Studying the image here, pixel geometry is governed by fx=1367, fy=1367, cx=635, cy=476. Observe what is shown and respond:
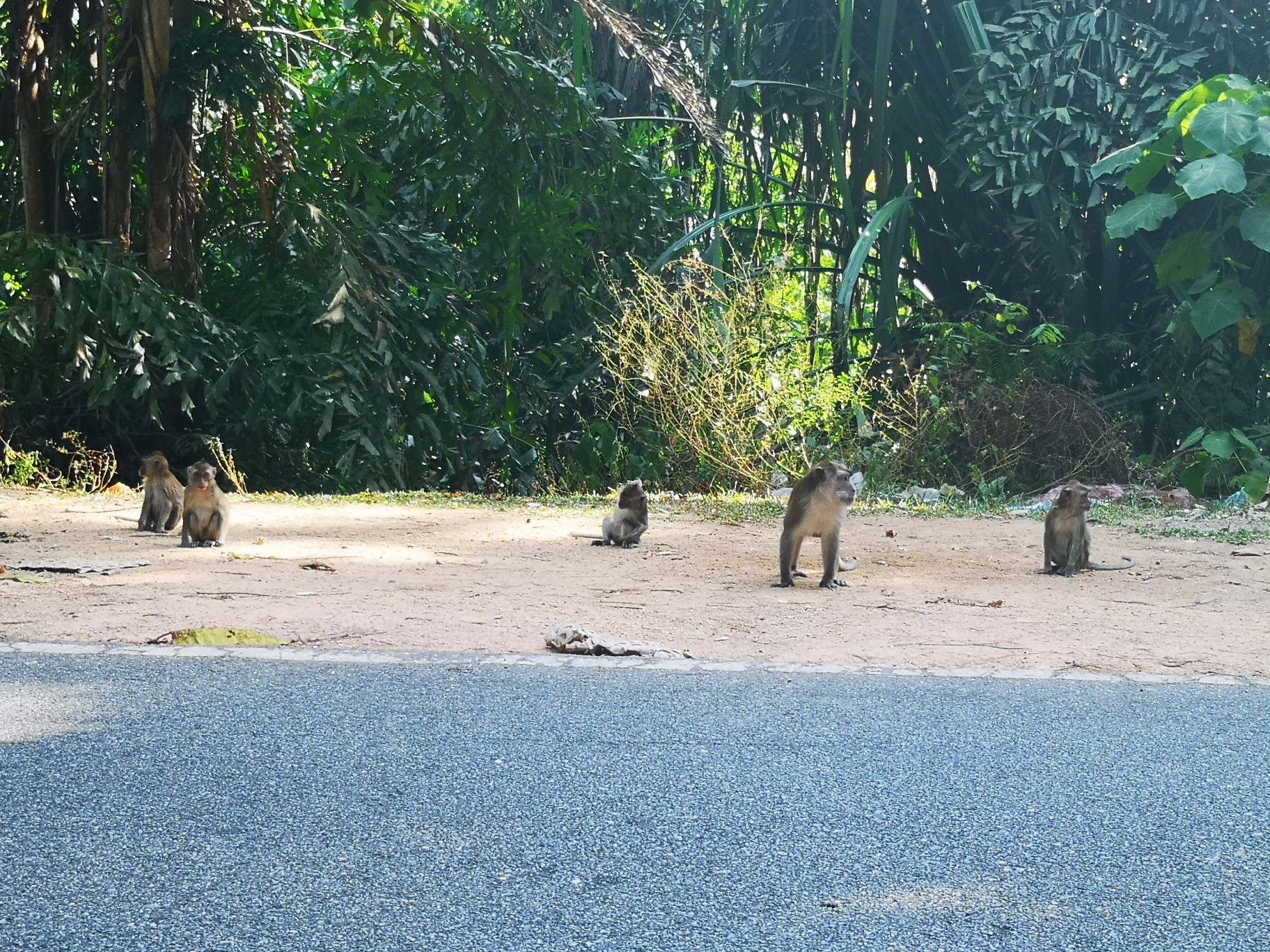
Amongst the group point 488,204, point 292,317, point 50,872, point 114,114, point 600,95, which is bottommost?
point 50,872

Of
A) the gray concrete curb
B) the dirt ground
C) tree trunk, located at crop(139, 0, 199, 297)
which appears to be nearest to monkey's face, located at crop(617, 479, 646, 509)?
the dirt ground

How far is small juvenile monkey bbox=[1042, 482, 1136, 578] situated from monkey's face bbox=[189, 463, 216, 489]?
5.26 meters

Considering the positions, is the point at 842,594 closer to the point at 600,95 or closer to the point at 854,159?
the point at 854,159

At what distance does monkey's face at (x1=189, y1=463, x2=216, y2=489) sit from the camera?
8781 millimetres

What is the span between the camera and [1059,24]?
14805 mm

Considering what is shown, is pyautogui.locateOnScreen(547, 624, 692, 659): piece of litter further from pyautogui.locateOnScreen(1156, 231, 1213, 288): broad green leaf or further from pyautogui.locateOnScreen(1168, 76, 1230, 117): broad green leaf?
pyautogui.locateOnScreen(1168, 76, 1230, 117): broad green leaf

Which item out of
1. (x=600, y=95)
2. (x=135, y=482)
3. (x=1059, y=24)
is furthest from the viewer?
(x=600, y=95)

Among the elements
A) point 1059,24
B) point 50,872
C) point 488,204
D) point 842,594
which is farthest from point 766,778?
point 1059,24

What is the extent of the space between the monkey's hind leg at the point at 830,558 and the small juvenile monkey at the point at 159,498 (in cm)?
465

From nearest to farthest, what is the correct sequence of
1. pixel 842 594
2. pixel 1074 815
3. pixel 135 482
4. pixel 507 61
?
pixel 1074 815 < pixel 842 594 < pixel 507 61 < pixel 135 482

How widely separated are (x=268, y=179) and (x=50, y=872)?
34.1ft

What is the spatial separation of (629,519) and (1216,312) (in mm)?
7220

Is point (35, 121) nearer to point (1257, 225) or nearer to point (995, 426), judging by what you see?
point (995, 426)

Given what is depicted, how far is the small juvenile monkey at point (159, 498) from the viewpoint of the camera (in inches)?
373
